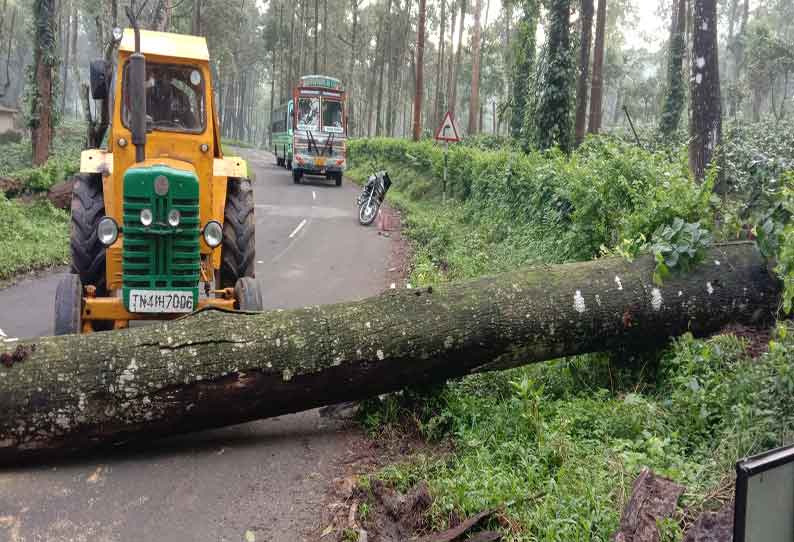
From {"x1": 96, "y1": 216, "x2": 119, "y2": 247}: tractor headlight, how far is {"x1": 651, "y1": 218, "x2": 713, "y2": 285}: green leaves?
16.0 feet

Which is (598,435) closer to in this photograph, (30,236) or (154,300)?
(154,300)

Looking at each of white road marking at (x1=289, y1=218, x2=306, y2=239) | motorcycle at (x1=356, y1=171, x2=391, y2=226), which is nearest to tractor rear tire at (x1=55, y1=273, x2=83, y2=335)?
white road marking at (x1=289, y1=218, x2=306, y2=239)

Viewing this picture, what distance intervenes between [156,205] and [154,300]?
0.84 m

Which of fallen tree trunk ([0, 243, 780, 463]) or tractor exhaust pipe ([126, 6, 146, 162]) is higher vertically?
tractor exhaust pipe ([126, 6, 146, 162])

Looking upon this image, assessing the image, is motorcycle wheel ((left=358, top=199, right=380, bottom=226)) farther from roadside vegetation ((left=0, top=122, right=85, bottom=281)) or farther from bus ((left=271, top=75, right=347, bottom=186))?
bus ((left=271, top=75, right=347, bottom=186))

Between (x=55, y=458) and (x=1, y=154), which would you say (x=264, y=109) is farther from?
(x=55, y=458)

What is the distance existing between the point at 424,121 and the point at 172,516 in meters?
79.5

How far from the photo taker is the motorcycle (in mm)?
18359

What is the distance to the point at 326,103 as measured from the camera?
2842 cm

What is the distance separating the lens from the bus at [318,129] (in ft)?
91.7

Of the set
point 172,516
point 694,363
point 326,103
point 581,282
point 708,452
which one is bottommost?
point 172,516

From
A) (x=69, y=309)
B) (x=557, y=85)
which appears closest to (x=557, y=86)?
(x=557, y=85)

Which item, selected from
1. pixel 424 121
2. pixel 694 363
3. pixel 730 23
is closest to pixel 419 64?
pixel 694 363

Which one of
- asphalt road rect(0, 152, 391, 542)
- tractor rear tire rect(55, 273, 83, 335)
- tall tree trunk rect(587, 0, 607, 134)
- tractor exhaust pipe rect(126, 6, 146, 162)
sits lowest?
asphalt road rect(0, 152, 391, 542)
